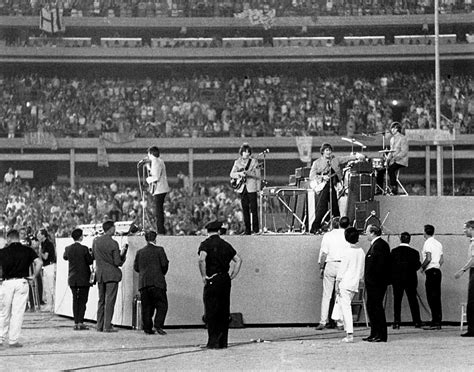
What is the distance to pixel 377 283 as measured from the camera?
52.3 ft

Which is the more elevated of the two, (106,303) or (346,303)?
(346,303)

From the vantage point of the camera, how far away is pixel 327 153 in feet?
63.8

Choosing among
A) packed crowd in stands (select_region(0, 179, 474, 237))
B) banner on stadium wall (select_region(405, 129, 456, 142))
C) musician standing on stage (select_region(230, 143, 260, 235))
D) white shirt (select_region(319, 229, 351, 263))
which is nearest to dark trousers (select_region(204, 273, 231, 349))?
white shirt (select_region(319, 229, 351, 263))

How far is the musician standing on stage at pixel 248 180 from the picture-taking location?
2030cm

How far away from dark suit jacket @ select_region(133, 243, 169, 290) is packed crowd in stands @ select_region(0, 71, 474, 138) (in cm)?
2546

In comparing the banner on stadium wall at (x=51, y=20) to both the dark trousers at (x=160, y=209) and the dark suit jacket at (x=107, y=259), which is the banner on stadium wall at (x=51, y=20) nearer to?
the dark trousers at (x=160, y=209)

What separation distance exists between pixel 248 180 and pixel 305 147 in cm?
2010

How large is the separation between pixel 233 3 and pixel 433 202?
29206 millimetres

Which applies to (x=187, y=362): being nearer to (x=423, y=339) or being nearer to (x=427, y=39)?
(x=423, y=339)

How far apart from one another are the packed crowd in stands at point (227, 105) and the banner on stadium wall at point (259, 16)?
2.31m

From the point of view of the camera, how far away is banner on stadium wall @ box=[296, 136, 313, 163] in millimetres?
39497

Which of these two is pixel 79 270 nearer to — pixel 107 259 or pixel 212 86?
pixel 107 259

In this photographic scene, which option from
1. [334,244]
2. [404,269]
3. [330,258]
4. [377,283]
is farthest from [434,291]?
[377,283]

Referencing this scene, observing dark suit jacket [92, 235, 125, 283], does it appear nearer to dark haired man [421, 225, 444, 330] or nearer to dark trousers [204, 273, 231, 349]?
dark trousers [204, 273, 231, 349]
